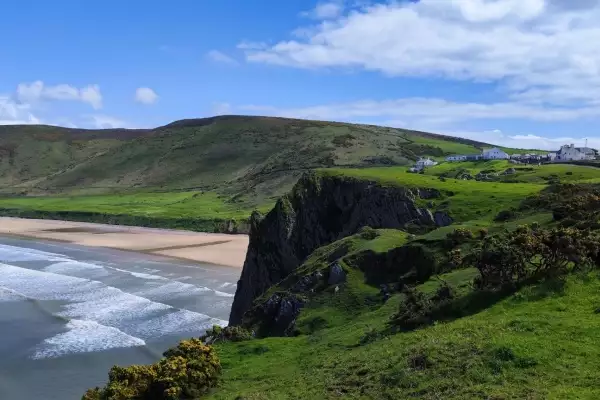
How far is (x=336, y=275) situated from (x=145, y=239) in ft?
335

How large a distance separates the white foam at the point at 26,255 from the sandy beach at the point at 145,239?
12858 mm

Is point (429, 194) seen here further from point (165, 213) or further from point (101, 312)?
point (165, 213)

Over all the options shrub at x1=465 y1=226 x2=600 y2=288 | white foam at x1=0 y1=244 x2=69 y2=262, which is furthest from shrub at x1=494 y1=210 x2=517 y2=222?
white foam at x1=0 y1=244 x2=69 y2=262

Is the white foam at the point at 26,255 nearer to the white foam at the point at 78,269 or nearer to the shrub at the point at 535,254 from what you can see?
the white foam at the point at 78,269

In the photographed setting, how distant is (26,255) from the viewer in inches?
4186

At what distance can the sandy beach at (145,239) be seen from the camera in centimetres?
10638

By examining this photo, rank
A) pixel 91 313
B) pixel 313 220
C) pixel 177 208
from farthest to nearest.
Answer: pixel 177 208 < pixel 91 313 < pixel 313 220

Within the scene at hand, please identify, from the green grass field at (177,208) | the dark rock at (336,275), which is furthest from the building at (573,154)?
the dark rock at (336,275)

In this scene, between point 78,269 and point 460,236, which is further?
point 78,269

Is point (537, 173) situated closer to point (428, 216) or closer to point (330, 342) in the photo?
point (428, 216)

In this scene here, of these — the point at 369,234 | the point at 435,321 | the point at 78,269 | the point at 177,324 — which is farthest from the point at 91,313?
the point at 435,321

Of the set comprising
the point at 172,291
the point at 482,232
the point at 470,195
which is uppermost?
the point at 470,195

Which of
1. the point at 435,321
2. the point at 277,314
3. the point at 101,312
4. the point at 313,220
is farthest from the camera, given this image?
the point at 101,312

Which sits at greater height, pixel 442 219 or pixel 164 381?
pixel 442 219
